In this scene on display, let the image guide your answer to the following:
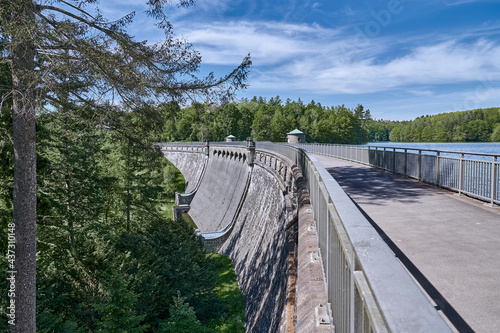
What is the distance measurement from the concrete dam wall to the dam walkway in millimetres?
2501

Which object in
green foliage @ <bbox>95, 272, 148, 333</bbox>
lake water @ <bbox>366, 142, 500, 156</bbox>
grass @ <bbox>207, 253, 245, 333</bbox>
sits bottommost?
grass @ <bbox>207, 253, 245, 333</bbox>

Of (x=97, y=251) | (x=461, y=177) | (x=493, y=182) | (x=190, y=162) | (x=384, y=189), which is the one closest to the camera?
(x=493, y=182)

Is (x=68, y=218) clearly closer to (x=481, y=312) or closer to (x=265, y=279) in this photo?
(x=265, y=279)

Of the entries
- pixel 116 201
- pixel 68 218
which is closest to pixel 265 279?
pixel 68 218

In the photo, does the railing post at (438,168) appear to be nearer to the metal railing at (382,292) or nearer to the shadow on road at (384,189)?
the shadow on road at (384,189)

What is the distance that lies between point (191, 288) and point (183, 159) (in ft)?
156

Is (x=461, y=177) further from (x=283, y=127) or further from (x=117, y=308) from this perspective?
(x=283, y=127)

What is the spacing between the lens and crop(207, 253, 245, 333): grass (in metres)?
14.0

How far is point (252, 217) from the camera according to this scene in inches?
787

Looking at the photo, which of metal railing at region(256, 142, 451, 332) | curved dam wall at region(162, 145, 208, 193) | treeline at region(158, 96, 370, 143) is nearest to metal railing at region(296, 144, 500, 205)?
metal railing at region(256, 142, 451, 332)

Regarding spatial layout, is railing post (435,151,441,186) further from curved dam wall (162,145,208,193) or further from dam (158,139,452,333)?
curved dam wall (162,145,208,193)

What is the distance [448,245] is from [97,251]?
435 inches

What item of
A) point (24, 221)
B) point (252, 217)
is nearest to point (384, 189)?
point (24, 221)

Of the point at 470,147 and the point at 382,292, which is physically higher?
the point at 470,147
